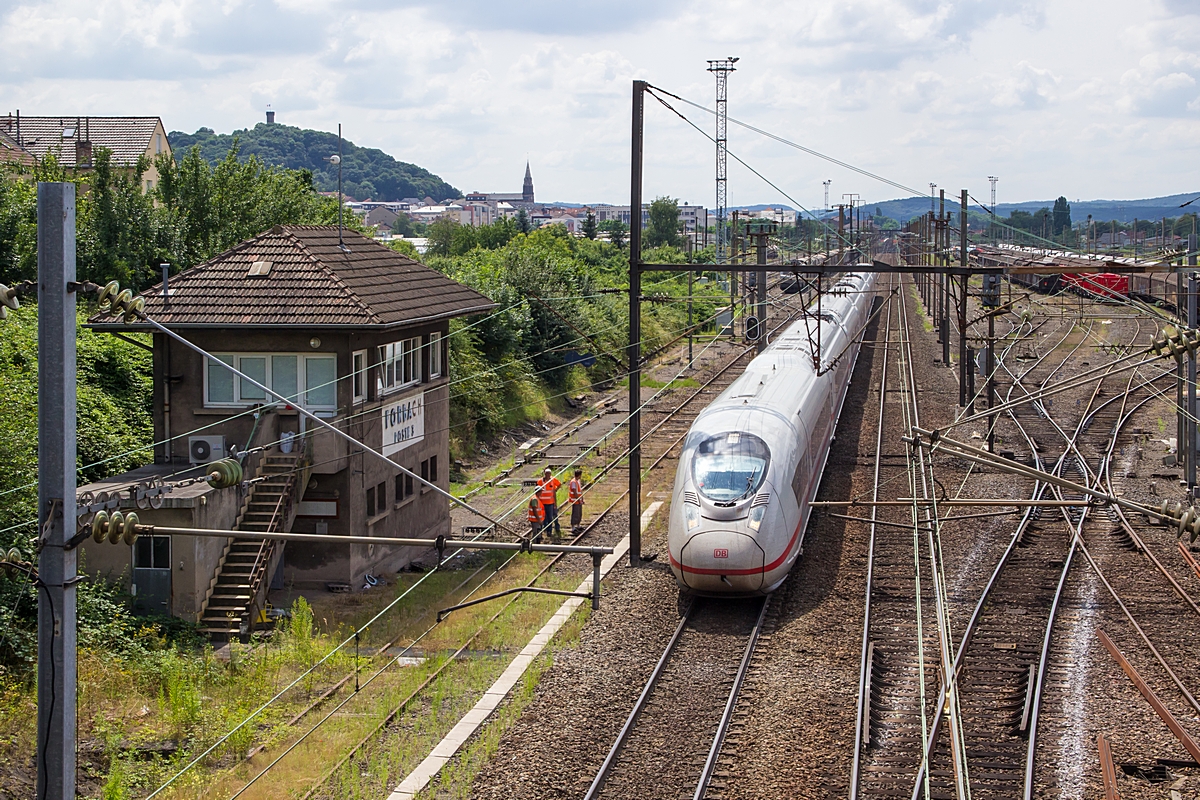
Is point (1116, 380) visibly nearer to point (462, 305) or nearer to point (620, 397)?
point (620, 397)

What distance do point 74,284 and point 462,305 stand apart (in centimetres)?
1707

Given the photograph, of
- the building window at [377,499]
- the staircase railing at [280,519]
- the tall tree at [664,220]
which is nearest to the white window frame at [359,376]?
the staircase railing at [280,519]

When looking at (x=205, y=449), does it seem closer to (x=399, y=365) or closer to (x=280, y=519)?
(x=280, y=519)

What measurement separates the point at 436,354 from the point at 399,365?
2065mm

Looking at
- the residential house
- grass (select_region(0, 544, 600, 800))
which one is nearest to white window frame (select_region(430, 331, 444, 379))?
grass (select_region(0, 544, 600, 800))

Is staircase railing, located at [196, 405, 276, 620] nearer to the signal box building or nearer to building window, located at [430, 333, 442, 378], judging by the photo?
the signal box building

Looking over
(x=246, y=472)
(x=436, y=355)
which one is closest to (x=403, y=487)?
(x=436, y=355)

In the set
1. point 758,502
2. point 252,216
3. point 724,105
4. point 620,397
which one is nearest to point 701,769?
point 758,502

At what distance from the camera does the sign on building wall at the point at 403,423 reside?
858 inches

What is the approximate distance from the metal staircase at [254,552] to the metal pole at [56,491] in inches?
370

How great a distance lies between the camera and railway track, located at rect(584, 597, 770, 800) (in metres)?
11.9

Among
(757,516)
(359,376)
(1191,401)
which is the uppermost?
(359,376)

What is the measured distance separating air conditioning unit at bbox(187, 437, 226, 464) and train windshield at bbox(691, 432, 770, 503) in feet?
25.4

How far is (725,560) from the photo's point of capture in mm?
16594
